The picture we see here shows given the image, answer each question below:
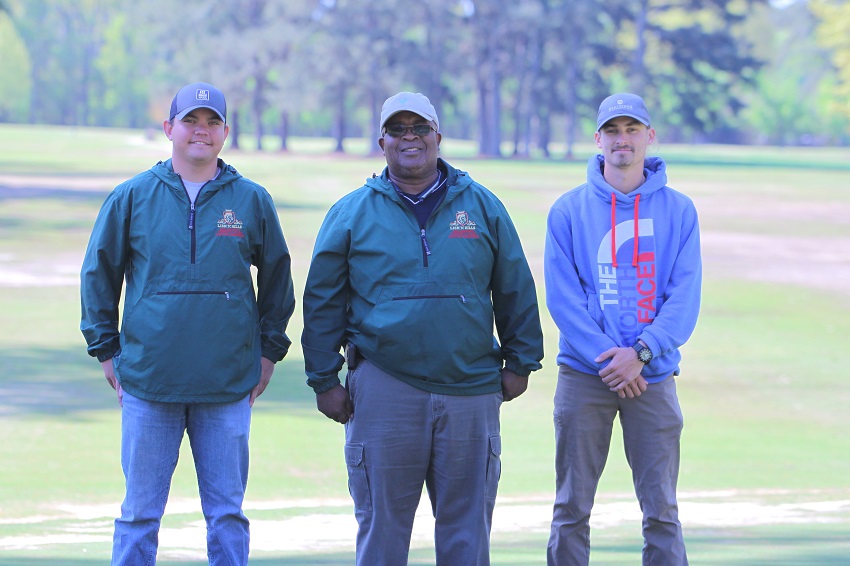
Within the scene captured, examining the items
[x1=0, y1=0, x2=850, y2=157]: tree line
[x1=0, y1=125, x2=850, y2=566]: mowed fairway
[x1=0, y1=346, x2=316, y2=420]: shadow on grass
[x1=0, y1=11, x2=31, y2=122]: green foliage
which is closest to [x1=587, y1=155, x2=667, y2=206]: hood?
[x1=0, y1=125, x2=850, y2=566]: mowed fairway

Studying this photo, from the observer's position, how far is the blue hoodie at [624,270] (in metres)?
5.13

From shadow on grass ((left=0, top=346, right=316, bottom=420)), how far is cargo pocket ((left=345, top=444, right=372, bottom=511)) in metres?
6.63

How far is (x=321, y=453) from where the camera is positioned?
9.96 m

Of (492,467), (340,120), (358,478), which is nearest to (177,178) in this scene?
(358,478)

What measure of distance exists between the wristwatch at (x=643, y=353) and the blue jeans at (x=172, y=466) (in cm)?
152

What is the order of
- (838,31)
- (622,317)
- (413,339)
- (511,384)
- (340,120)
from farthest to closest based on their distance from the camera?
(340,120), (838,31), (622,317), (511,384), (413,339)

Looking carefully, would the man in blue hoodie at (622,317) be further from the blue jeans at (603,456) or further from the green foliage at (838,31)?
the green foliage at (838,31)

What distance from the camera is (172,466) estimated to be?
16.2 ft

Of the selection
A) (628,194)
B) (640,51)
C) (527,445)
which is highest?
(640,51)

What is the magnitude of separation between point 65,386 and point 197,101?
784cm

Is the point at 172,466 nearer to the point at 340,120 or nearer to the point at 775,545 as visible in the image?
the point at 775,545

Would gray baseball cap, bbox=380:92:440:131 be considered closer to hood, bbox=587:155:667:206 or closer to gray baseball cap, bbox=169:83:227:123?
gray baseball cap, bbox=169:83:227:123

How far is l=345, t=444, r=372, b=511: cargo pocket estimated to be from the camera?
479 centimetres

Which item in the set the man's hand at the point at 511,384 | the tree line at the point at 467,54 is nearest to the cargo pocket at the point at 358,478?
the man's hand at the point at 511,384
